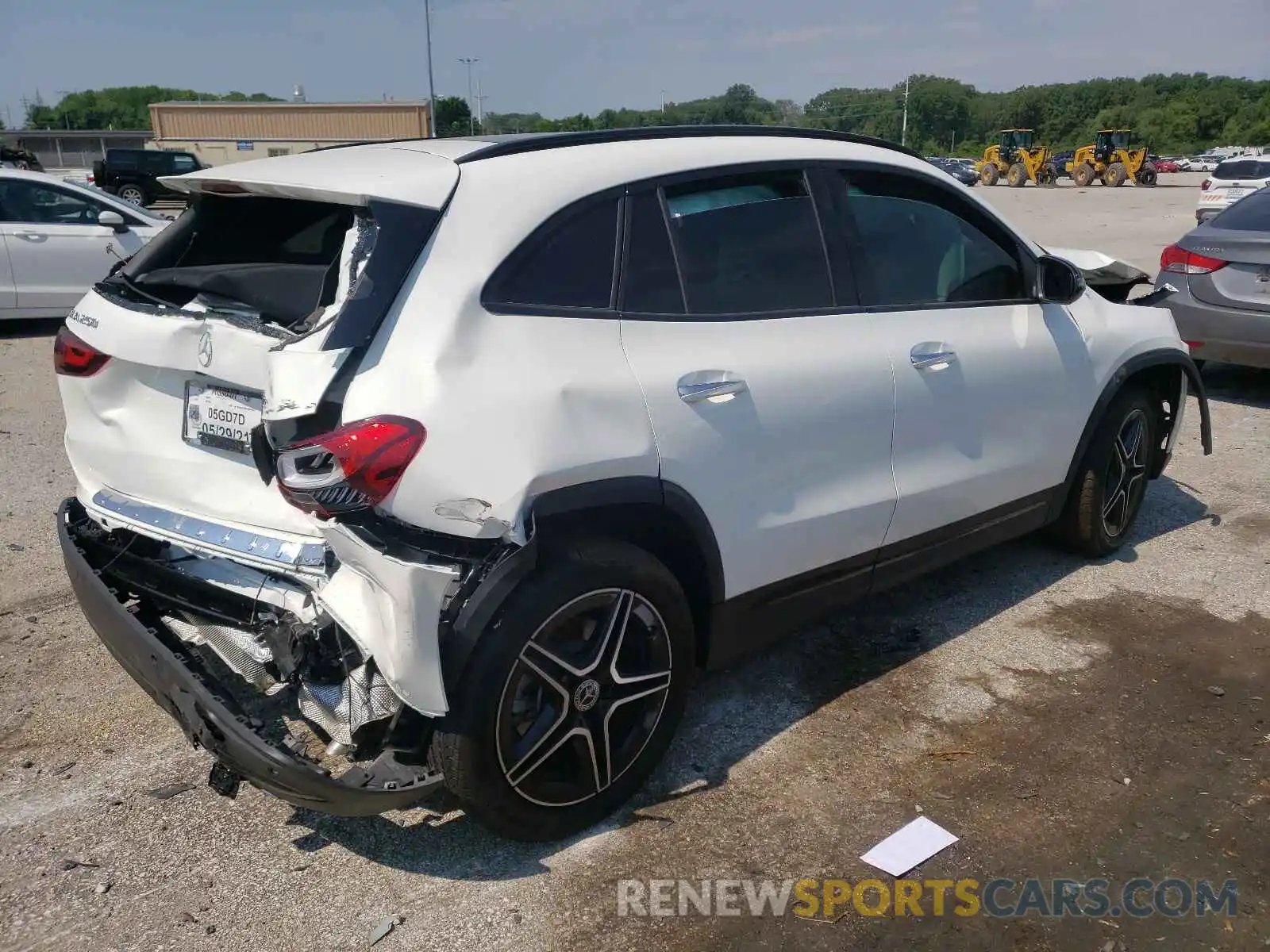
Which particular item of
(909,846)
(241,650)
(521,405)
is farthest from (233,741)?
(909,846)

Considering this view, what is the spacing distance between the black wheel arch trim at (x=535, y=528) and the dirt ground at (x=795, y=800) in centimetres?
75

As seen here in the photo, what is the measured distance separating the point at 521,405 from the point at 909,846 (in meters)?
1.70

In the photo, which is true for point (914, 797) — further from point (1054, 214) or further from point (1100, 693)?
point (1054, 214)

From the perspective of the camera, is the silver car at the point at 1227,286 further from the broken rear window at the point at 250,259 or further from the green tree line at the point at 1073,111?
the green tree line at the point at 1073,111

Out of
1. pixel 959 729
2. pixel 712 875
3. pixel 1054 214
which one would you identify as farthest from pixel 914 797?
pixel 1054 214

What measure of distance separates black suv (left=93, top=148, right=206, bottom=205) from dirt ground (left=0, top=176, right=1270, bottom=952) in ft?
93.3

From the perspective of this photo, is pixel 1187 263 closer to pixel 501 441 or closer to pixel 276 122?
pixel 501 441

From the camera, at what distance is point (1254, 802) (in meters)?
3.15

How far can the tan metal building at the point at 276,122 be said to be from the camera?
68125 millimetres

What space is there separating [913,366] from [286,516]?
2.14 m

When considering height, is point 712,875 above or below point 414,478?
below

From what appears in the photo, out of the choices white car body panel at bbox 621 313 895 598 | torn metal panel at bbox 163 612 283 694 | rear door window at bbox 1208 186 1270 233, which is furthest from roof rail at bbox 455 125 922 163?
rear door window at bbox 1208 186 1270 233

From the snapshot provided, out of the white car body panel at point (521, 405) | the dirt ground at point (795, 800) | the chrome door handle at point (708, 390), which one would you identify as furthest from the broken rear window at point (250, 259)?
the dirt ground at point (795, 800)

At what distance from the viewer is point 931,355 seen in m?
3.63
